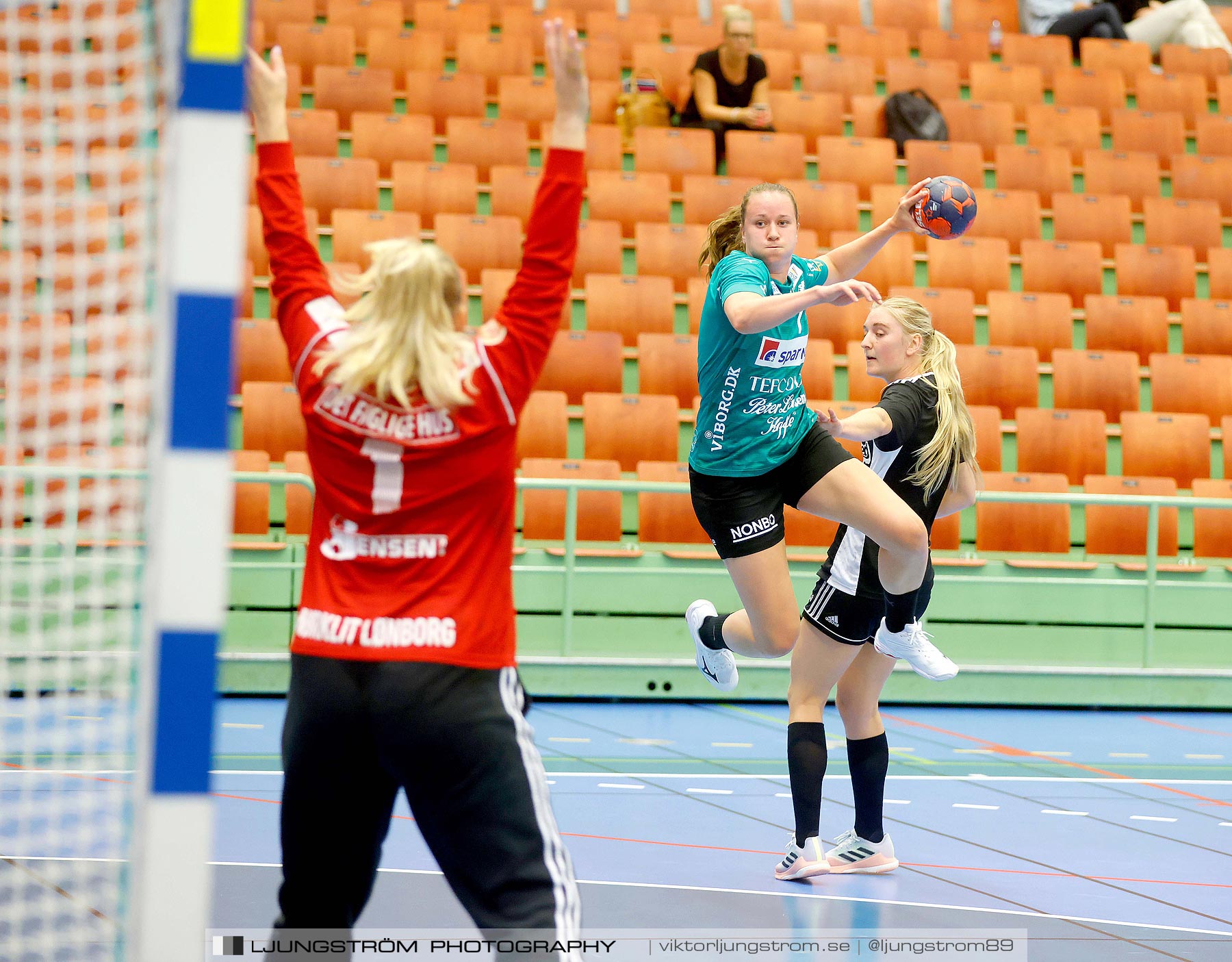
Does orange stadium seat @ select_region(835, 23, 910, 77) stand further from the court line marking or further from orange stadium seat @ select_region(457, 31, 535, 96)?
the court line marking

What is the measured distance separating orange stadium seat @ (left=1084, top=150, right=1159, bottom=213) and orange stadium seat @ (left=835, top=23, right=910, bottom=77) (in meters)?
2.05

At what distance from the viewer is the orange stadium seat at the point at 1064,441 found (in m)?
8.65

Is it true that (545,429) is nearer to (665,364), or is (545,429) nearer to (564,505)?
(564,505)

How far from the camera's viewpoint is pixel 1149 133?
11.5 m

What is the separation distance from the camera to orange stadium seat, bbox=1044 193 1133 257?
1049 cm

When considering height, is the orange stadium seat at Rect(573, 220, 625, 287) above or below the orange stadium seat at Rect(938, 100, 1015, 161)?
below

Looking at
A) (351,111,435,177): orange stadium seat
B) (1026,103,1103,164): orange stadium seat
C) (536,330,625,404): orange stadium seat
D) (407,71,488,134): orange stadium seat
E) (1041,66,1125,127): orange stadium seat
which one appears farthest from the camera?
(1041,66,1125,127): orange stadium seat

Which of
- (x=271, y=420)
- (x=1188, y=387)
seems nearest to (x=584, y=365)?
(x=271, y=420)

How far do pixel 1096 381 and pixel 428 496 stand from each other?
783 centimetres

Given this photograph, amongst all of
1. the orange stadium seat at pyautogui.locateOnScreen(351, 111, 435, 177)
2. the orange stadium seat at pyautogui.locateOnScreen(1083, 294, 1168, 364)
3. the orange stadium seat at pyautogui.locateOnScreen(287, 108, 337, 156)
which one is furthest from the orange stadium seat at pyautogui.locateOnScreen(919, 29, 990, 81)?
the orange stadium seat at pyautogui.locateOnScreen(287, 108, 337, 156)

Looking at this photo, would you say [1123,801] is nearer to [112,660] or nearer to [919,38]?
[112,660]

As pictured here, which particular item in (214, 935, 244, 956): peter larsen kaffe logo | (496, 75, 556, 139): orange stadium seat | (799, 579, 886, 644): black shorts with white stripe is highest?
(496, 75, 556, 139): orange stadium seat

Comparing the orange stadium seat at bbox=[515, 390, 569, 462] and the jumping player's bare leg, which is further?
the orange stadium seat at bbox=[515, 390, 569, 462]

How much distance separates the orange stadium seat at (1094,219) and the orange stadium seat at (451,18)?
500 cm
